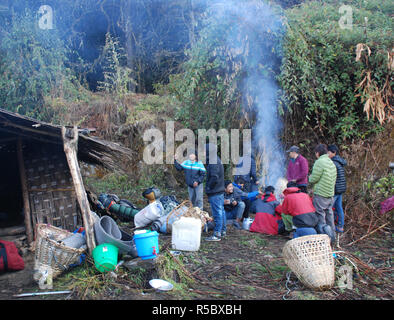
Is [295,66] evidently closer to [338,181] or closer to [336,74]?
[336,74]

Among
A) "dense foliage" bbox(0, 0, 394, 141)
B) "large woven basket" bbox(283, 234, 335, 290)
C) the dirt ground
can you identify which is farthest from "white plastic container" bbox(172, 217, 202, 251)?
"dense foliage" bbox(0, 0, 394, 141)

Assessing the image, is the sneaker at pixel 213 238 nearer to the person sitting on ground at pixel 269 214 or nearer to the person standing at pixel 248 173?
the person sitting on ground at pixel 269 214

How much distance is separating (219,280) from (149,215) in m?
2.67

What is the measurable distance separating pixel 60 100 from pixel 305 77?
8943mm

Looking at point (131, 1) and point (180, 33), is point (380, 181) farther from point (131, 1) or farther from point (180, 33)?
point (131, 1)

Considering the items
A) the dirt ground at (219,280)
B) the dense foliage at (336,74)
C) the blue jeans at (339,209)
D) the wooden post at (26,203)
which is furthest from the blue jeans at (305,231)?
the wooden post at (26,203)

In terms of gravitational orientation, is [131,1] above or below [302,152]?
above

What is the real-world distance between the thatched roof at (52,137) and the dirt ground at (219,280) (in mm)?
1801

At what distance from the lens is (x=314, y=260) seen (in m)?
4.30

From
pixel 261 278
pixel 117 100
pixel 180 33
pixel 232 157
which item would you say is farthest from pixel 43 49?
pixel 261 278

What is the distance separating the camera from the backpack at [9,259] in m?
5.31

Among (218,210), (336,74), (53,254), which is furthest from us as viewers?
(336,74)

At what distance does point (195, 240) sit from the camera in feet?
19.7

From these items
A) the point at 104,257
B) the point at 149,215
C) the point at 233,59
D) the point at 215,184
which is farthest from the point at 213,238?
the point at 233,59
